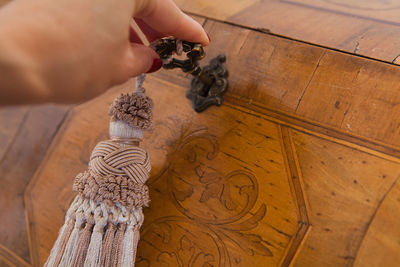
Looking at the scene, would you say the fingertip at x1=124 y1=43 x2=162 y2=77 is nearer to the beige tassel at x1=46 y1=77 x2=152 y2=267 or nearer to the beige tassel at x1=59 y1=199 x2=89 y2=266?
the beige tassel at x1=46 y1=77 x2=152 y2=267

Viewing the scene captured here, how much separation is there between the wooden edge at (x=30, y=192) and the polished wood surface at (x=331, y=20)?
1.23ft

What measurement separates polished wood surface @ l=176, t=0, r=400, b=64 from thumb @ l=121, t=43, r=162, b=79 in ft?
0.88

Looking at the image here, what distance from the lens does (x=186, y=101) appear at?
57 cm

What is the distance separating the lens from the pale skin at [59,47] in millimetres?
205

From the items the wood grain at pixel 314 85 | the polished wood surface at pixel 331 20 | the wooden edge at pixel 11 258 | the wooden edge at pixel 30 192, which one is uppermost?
the polished wood surface at pixel 331 20

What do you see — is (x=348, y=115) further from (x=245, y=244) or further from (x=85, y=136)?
(x=85, y=136)

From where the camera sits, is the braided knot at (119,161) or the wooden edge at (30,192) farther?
the wooden edge at (30,192)

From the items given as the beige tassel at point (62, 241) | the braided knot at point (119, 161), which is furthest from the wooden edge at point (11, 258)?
the braided knot at point (119, 161)

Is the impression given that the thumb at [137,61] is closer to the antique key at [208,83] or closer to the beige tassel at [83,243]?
the antique key at [208,83]

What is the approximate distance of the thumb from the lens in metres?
0.30

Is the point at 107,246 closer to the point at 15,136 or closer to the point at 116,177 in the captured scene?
the point at 116,177

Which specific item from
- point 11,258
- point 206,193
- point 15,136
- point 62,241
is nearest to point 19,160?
point 15,136

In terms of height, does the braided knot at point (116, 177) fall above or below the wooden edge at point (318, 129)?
below

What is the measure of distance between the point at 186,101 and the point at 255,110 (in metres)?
0.13
